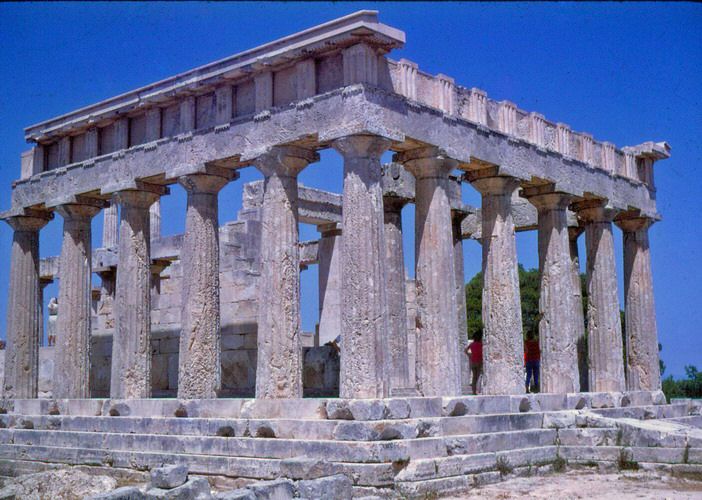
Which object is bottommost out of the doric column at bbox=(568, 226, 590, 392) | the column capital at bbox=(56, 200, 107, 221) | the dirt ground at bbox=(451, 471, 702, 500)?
the dirt ground at bbox=(451, 471, 702, 500)

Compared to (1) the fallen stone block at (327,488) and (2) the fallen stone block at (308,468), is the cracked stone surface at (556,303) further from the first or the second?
(1) the fallen stone block at (327,488)

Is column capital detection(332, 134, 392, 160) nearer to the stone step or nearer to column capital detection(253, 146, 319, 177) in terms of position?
column capital detection(253, 146, 319, 177)

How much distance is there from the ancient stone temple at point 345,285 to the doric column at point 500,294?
45mm

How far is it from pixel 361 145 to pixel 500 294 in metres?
5.11

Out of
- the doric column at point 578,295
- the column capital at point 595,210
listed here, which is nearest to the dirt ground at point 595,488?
the column capital at point 595,210

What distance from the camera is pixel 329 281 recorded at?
2827 centimetres

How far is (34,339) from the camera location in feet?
78.5

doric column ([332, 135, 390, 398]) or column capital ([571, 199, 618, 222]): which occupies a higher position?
column capital ([571, 199, 618, 222])

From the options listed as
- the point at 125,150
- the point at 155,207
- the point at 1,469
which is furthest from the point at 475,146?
the point at 155,207

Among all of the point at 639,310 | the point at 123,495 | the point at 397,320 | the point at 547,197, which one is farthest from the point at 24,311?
the point at 639,310

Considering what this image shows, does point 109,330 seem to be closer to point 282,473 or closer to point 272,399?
point 272,399

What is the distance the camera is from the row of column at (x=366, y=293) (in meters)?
16.9

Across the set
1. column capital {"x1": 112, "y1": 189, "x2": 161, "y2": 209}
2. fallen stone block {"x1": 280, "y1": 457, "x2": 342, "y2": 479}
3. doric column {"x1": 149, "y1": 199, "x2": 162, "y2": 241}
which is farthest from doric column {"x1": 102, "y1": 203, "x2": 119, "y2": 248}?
fallen stone block {"x1": 280, "y1": 457, "x2": 342, "y2": 479}

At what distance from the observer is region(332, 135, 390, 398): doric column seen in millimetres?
16391
